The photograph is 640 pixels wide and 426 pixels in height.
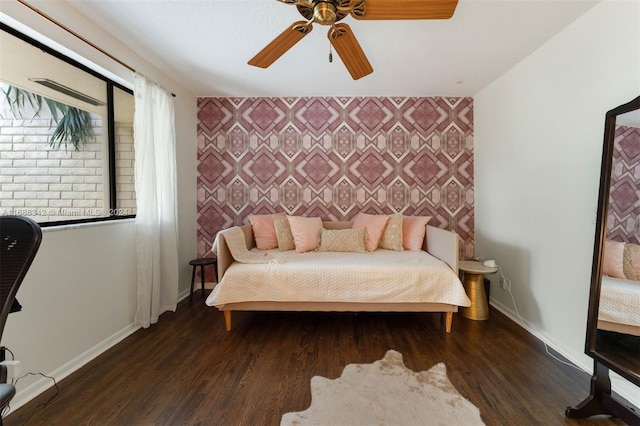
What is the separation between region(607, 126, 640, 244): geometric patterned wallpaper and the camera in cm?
138

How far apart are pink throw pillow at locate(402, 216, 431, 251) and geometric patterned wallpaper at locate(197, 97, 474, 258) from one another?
A: 381mm

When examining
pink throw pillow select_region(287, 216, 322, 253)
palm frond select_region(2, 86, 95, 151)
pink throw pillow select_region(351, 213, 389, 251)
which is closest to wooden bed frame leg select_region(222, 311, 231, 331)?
pink throw pillow select_region(287, 216, 322, 253)

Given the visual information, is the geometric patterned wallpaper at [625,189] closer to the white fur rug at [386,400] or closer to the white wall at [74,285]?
the white fur rug at [386,400]

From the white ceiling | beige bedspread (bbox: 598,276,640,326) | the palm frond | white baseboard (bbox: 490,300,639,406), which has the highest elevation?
the white ceiling

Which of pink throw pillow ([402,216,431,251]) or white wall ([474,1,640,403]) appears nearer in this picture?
white wall ([474,1,640,403])

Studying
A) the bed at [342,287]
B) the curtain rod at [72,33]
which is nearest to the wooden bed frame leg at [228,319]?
the bed at [342,287]

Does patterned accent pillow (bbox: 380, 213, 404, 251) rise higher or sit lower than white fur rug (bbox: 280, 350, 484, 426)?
higher

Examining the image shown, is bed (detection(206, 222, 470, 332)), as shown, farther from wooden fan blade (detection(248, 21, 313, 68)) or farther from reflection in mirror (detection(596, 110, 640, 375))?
wooden fan blade (detection(248, 21, 313, 68))

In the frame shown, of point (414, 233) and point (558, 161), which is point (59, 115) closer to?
point (414, 233)

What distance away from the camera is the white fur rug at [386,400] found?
4.62 feet

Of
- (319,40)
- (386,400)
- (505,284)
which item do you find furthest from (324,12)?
(505,284)

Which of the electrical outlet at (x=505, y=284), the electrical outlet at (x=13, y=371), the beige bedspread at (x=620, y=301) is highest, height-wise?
the beige bedspread at (x=620, y=301)

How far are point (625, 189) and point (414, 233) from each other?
1.71m

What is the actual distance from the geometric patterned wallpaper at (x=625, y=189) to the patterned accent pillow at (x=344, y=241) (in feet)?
5.98
